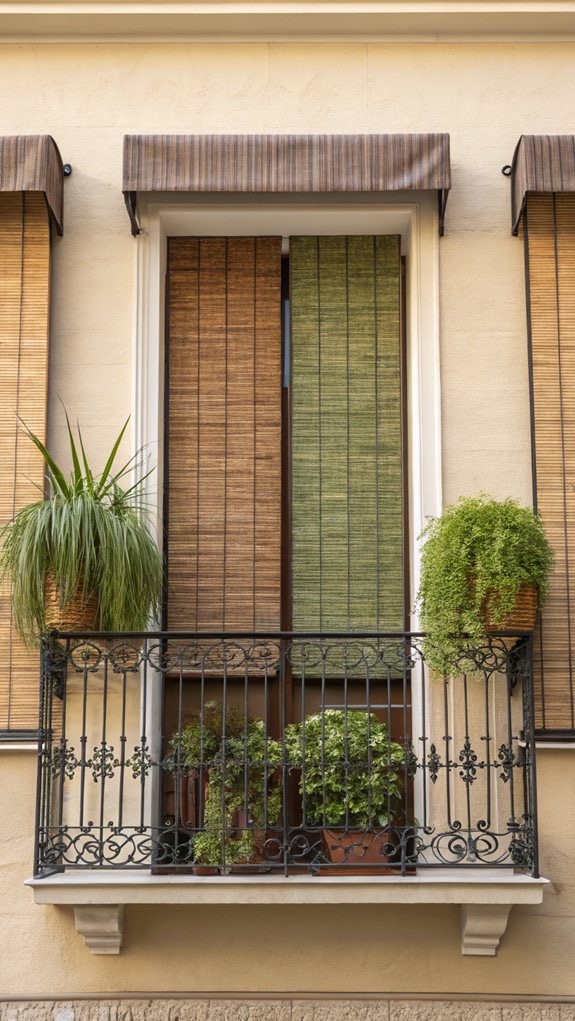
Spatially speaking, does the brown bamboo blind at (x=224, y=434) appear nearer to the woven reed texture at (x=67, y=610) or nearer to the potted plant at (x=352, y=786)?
the woven reed texture at (x=67, y=610)

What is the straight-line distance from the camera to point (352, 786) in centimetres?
673

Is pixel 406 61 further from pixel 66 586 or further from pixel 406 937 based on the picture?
pixel 406 937

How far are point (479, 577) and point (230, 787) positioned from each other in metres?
1.69

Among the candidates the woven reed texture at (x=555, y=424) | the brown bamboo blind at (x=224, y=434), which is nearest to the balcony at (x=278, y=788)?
the woven reed texture at (x=555, y=424)

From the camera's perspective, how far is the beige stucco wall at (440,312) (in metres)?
6.88

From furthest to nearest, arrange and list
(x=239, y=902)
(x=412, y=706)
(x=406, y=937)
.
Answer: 1. (x=412, y=706)
2. (x=406, y=937)
3. (x=239, y=902)

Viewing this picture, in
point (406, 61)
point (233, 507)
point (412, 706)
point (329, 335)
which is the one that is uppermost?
point (406, 61)

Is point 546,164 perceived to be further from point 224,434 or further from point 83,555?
point 83,555

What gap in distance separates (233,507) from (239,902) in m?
2.23

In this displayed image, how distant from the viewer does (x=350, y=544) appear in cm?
759

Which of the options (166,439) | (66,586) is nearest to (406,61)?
(166,439)

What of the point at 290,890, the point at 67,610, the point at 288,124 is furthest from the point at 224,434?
the point at 290,890

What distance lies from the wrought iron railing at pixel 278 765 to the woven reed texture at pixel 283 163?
8.23ft

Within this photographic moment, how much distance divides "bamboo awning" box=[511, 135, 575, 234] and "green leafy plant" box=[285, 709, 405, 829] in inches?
120
